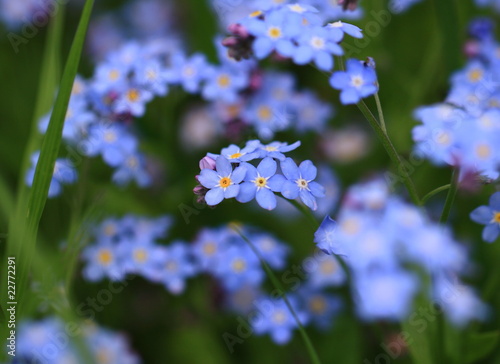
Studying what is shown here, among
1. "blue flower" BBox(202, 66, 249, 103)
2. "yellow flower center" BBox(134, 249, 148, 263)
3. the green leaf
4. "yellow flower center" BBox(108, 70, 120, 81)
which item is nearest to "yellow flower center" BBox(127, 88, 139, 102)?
"yellow flower center" BBox(108, 70, 120, 81)

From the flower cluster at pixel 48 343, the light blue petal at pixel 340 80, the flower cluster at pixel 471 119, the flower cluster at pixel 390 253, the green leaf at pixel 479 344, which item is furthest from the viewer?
the flower cluster at pixel 48 343

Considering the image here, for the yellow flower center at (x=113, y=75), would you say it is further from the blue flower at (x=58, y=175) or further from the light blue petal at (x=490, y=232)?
the light blue petal at (x=490, y=232)

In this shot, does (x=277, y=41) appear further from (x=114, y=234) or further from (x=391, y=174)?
(x=114, y=234)

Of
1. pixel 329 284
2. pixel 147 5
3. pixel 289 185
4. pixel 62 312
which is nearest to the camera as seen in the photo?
pixel 289 185

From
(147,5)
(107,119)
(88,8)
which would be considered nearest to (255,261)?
(107,119)

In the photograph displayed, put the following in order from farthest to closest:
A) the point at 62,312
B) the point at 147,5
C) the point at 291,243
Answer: the point at 147,5
the point at 291,243
the point at 62,312

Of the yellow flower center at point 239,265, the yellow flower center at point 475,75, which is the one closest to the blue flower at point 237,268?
the yellow flower center at point 239,265

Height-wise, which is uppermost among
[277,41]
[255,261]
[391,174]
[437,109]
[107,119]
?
[277,41]
